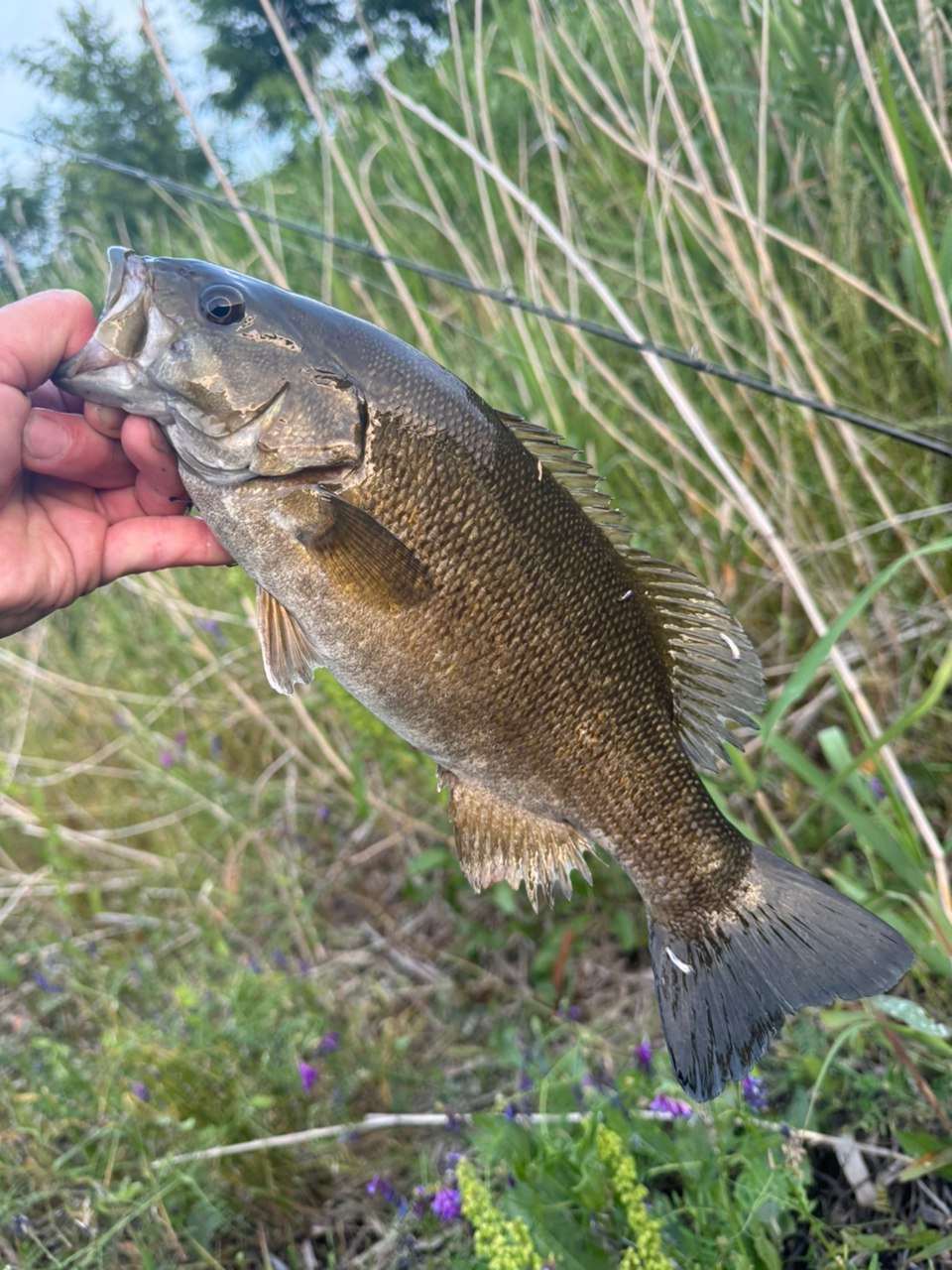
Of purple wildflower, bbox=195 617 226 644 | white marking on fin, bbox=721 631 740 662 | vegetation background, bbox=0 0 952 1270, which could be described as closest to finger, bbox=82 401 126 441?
vegetation background, bbox=0 0 952 1270

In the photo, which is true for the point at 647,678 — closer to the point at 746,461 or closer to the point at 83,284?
the point at 746,461

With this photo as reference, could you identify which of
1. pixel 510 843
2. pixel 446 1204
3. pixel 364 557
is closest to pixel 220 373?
pixel 364 557

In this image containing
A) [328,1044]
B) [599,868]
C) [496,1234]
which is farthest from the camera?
[599,868]

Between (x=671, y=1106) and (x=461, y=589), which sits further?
(x=671, y=1106)

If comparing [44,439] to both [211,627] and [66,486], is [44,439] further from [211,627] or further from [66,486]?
[211,627]

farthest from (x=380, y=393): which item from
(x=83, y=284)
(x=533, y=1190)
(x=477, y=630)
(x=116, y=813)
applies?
(x=83, y=284)

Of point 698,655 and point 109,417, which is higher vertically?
point 109,417

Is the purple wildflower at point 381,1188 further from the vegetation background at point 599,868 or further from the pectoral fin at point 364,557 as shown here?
the pectoral fin at point 364,557

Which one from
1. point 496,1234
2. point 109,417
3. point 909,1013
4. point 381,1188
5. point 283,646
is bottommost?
point 381,1188
